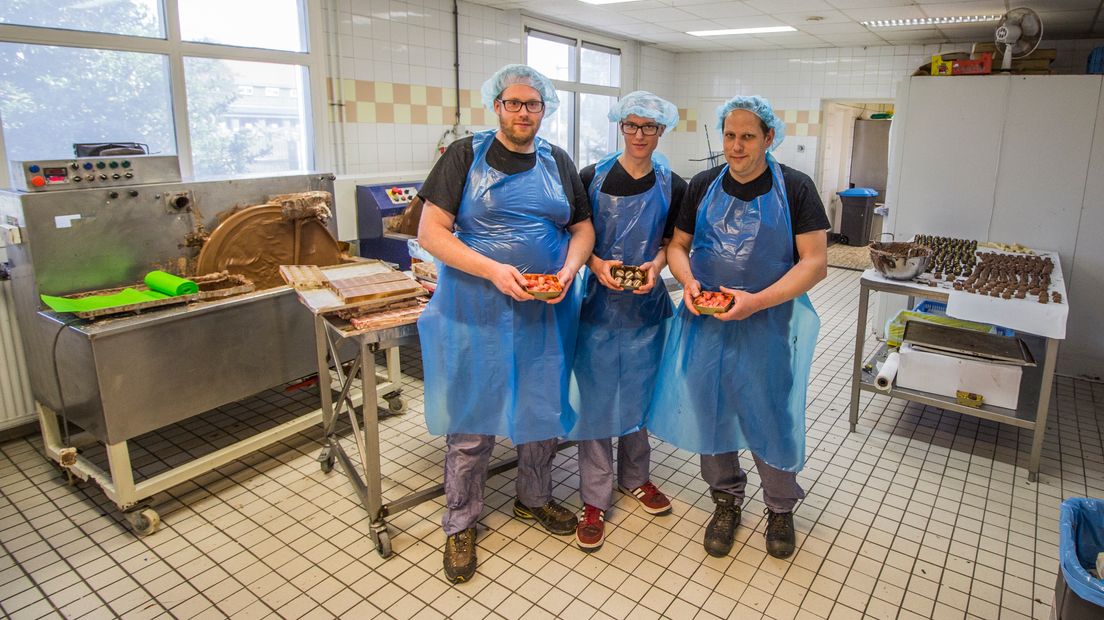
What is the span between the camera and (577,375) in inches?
90.7

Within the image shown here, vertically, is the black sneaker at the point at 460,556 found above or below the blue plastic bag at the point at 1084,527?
below

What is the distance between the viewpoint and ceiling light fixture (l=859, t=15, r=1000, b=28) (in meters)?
5.28

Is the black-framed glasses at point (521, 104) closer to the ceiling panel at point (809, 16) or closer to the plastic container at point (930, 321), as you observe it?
the plastic container at point (930, 321)

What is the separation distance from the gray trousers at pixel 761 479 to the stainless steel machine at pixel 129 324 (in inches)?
70.2

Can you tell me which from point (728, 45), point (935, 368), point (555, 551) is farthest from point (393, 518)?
point (728, 45)

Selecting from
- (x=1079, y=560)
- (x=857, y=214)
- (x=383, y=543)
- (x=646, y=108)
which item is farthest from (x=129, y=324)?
(x=857, y=214)

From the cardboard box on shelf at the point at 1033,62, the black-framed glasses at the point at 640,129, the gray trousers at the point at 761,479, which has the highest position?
the cardboard box on shelf at the point at 1033,62

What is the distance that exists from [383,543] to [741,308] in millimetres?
1396

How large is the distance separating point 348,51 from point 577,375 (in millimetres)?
3213


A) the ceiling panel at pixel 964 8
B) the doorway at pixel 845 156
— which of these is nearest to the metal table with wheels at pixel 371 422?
the ceiling panel at pixel 964 8

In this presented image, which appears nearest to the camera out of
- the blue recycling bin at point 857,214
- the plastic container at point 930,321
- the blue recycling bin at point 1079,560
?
the blue recycling bin at point 1079,560

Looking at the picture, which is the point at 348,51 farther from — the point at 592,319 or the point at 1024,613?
the point at 1024,613

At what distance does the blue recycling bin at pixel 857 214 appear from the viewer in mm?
8039

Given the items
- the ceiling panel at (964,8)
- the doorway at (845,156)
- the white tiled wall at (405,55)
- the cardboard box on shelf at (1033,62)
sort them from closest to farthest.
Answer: the cardboard box on shelf at (1033,62) < the white tiled wall at (405,55) < the ceiling panel at (964,8) < the doorway at (845,156)
